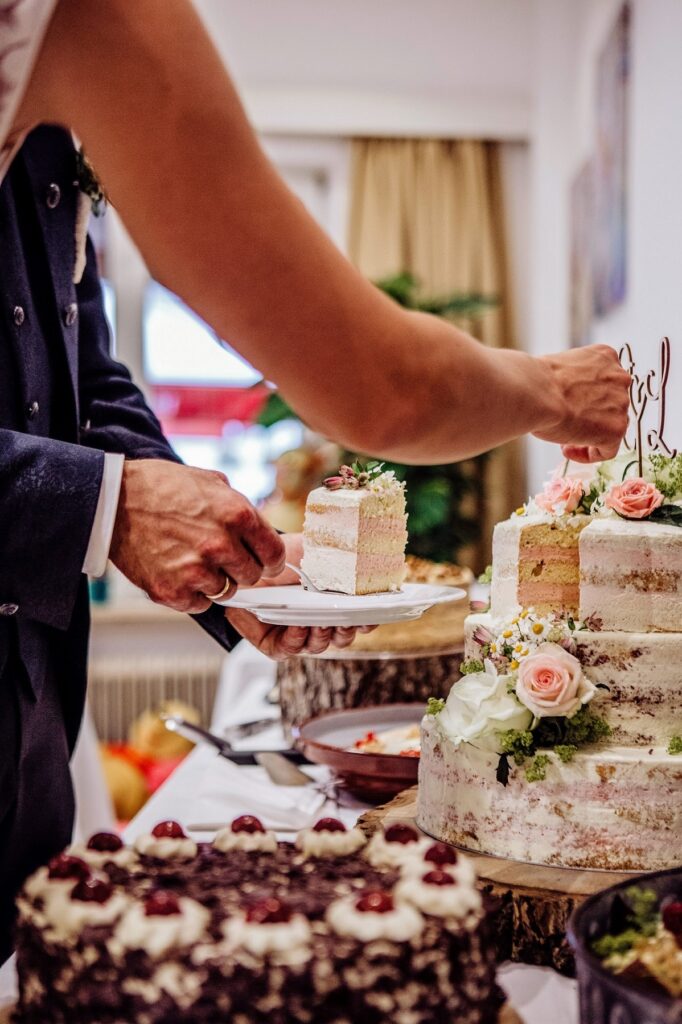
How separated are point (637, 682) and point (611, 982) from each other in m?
0.69

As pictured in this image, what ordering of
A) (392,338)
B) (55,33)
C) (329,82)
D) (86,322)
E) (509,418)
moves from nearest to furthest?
(55,33) → (392,338) → (509,418) → (86,322) → (329,82)

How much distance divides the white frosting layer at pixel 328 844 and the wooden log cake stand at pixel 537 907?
178 mm

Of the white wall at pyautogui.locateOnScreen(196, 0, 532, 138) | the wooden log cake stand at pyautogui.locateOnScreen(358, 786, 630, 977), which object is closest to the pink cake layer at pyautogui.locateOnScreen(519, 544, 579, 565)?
the wooden log cake stand at pyautogui.locateOnScreen(358, 786, 630, 977)

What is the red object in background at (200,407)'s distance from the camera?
615 cm

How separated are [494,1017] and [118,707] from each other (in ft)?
17.2

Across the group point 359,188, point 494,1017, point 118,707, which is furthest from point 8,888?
point 359,188

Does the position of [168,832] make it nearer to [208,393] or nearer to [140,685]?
[140,685]

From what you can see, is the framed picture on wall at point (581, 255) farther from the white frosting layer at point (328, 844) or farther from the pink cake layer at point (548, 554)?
the white frosting layer at point (328, 844)

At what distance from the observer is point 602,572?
148cm

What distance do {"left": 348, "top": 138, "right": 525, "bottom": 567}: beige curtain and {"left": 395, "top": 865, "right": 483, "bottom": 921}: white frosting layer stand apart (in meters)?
5.03

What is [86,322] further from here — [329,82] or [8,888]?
[329,82]

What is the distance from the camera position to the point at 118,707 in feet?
19.7

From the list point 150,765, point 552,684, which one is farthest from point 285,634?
point 150,765

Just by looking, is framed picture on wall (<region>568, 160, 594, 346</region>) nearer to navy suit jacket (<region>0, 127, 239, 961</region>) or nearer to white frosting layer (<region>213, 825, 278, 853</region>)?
navy suit jacket (<region>0, 127, 239, 961</region>)
